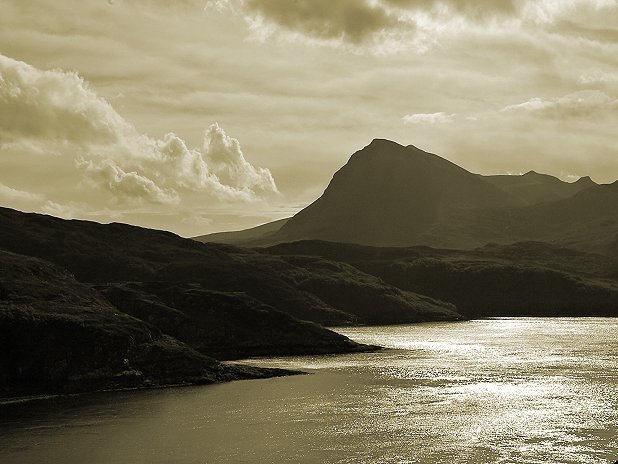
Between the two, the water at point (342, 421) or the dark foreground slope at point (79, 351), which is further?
the dark foreground slope at point (79, 351)

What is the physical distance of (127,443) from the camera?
101 metres

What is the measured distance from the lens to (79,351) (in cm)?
14275

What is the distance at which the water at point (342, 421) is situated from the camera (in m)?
92.1

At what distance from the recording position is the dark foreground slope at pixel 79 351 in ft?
448

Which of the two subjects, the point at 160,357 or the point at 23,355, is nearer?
the point at 23,355

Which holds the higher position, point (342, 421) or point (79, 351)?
point (79, 351)

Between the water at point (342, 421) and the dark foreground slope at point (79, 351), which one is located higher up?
the dark foreground slope at point (79, 351)

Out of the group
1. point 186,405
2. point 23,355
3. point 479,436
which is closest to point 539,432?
point 479,436

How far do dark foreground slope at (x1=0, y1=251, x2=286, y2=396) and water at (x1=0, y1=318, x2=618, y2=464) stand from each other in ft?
20.8

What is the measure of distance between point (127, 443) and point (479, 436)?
41.9 meters

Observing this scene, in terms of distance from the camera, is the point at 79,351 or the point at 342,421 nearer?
the point at 342,421

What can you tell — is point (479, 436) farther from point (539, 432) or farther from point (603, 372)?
point (603, 372)

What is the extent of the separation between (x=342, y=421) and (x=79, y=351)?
176 ft

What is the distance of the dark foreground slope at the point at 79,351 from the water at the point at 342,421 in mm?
6331
